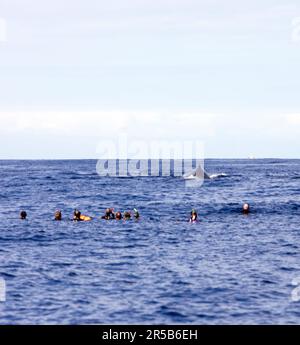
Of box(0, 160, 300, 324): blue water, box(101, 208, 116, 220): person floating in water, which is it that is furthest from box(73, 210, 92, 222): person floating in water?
box(101, 208, 116, 220): person floating in water

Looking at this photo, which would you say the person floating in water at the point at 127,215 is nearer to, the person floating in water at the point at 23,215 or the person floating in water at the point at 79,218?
the person floating in water at the point at 79,218

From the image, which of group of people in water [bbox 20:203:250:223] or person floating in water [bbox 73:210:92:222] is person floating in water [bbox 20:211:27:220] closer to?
group of people in water [bbox 20:203:250:223]

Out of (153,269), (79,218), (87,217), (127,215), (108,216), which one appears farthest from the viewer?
(108,216)

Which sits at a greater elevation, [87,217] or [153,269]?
[87,217]

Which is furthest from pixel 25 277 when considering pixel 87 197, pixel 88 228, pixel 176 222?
pixel 87 197

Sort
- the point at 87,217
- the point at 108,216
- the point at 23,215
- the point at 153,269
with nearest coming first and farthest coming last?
the point at 153,269 < the point at 87,217 < the point at 108,216 < the point at 23,215

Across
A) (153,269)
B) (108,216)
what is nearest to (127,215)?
(108,216)

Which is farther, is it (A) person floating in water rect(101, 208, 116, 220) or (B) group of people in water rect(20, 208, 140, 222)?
(A) person floating in water rect(101, 208, 116, 220)

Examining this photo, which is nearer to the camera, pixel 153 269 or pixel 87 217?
pixel 153 269

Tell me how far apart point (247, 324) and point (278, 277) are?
8343mm

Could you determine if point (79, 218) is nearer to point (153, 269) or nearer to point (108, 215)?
point (108, 215)

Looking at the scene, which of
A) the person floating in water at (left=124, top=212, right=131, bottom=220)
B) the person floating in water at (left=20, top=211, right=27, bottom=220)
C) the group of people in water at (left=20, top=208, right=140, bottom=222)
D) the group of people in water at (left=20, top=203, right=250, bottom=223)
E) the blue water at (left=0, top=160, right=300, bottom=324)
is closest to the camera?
the blue water at (left=0, top=160, right=300, bottom=324)

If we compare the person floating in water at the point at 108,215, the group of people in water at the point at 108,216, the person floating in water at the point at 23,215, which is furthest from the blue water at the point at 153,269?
the person floating in water at the point at 108,215

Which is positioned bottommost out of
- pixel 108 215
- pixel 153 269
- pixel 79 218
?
pixel 153 269
